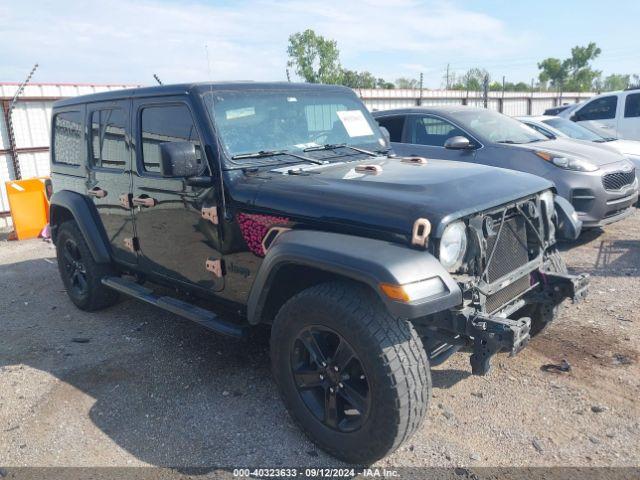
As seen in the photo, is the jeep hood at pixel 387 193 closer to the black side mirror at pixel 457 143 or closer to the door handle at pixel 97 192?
the door handle at pixel 97 192

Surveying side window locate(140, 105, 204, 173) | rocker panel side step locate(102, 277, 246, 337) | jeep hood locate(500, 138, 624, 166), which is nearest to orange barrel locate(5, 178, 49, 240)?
rocker panel side step locate(102, 277, 246, 337)

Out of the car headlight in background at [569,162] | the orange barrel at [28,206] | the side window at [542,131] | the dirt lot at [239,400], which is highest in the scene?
the side window at [542,131]

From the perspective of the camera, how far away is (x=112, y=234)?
459 cm

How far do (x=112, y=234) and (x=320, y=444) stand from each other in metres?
2.74

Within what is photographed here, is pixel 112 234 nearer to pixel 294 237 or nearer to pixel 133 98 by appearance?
pixel 133 98

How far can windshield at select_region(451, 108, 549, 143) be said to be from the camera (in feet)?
22.8

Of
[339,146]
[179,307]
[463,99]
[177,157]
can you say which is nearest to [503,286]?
[339,146]

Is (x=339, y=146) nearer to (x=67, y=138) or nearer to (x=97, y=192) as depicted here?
(x=97, y=192)

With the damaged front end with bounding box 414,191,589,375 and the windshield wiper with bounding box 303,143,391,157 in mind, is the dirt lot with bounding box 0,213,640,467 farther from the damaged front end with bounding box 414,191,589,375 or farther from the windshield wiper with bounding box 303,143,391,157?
the windshield wiper with bounding box 303,143,391,157

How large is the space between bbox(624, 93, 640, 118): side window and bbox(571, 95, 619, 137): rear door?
192 mm

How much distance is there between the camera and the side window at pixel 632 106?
11141 mm

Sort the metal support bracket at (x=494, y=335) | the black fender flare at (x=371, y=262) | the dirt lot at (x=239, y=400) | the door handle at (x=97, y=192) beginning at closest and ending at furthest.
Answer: the black fender flare at (x=371, y=262) < the metal support bracket at (x=494, y=335) < the dirt lot at (x=239, y=400) < the door handle at (x=97, y=192)

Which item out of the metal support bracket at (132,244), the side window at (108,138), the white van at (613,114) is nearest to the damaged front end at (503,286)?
the metal support bracket at (132,244)

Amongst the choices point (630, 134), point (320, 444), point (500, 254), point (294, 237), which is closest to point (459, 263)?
point (500, 254)
